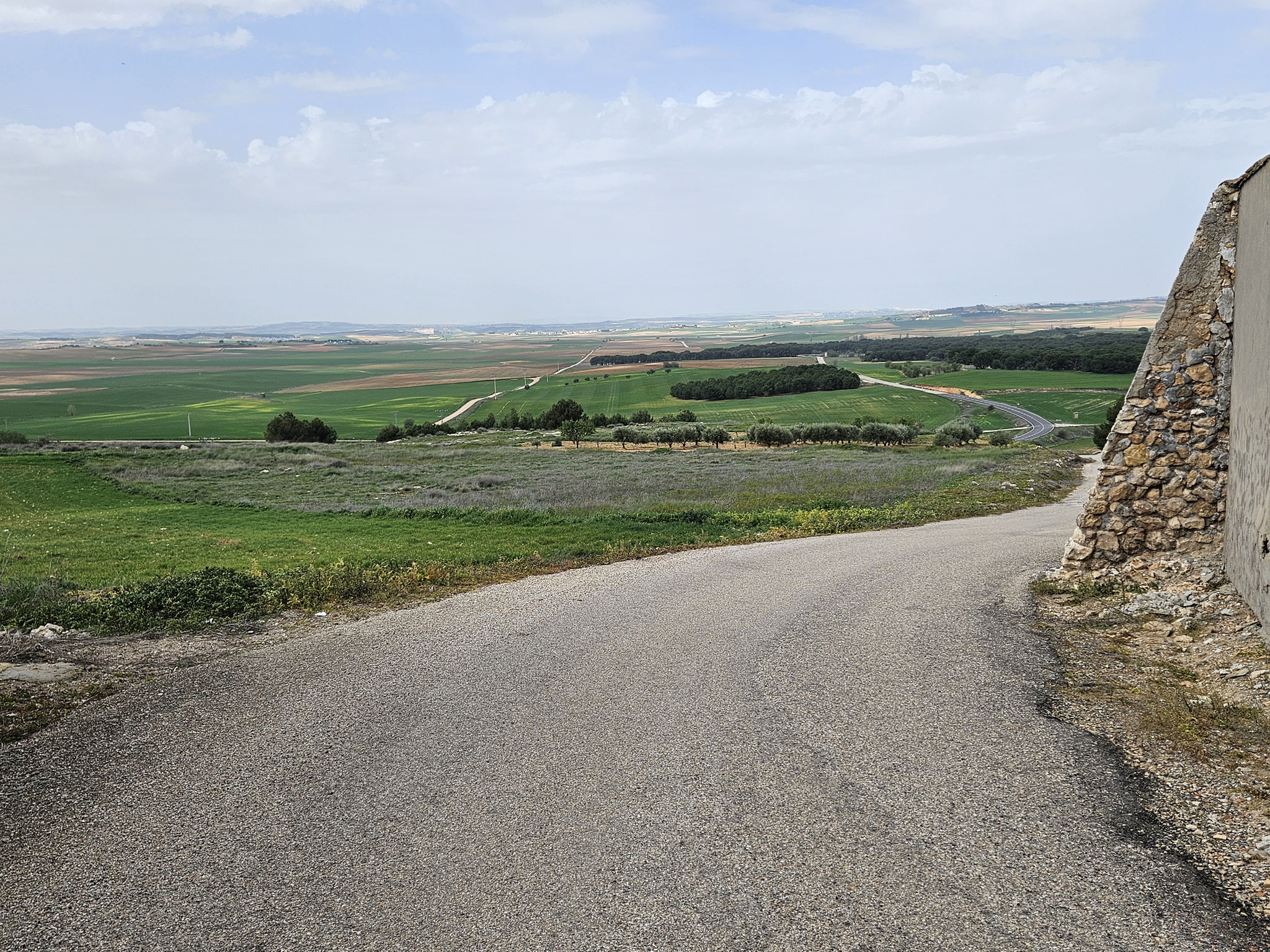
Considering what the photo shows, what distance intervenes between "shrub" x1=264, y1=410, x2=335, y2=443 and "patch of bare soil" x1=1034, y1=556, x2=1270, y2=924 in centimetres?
8167

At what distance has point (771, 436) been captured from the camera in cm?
7306

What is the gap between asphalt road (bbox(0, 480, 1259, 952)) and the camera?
5.19 meters

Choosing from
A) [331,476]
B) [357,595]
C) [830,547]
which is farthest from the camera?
[331,476]

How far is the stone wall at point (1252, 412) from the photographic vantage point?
9.45m

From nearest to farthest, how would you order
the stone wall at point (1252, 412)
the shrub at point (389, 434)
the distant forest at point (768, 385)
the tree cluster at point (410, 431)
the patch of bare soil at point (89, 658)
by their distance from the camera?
1. the patch of bare soil at point (89, 658)
2. the stone wall at point (1252, 412)
3. the shrub at point (389, 434)
4. the tree cluster at point (410, 431)
5. the distant forest at point (768, 385)

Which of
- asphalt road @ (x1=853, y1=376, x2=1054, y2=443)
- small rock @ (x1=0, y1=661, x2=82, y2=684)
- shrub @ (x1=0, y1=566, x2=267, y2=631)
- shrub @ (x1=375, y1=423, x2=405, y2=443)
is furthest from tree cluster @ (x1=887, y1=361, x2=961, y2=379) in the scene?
small rock @ (x1=0, y1=661, x2=82, y2=684)

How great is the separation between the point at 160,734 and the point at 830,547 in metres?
13.8

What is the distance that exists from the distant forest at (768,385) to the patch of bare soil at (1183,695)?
114485 millimetres

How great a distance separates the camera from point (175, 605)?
1220 centimetres

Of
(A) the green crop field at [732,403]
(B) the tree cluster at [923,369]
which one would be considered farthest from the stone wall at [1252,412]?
(B) the tree cluster at [923,369]

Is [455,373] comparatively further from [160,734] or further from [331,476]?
[160,734]

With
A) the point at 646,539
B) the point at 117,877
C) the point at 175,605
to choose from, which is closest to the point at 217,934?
the point at 117,877

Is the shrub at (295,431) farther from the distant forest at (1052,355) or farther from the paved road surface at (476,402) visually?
the distant forest at (1052,355)

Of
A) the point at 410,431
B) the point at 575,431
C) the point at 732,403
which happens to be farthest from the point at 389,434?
the point at 732,403
